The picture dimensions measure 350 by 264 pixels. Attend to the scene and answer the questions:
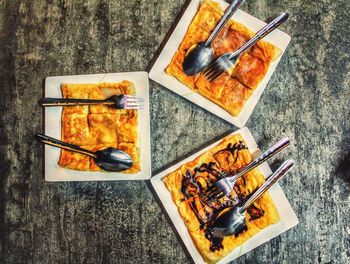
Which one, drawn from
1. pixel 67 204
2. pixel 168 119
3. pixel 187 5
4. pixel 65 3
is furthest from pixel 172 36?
pixel 67 204

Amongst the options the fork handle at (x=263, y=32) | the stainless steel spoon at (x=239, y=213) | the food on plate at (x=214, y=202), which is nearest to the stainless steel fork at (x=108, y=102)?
the food on plate at (x=214, y=202)

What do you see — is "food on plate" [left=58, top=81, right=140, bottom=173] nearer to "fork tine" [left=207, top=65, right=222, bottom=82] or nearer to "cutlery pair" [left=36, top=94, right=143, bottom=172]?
"cutlery pair" [left=36, top=94, right=143, bottom=172]

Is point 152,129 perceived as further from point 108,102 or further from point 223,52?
point 223,52

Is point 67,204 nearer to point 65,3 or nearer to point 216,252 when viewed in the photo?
point 216,252

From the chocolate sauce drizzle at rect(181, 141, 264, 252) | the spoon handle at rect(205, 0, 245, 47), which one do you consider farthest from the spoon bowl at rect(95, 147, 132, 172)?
the spoon handle at rect(205, 0, 245, 47)

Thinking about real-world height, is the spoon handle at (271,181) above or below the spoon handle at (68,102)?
below

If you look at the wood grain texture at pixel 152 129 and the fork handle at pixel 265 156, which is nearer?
the fork handle at pixel 265 156

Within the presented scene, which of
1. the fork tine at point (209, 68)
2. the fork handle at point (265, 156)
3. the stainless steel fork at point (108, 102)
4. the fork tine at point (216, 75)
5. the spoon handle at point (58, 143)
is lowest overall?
the fork handle at point (265, 156)

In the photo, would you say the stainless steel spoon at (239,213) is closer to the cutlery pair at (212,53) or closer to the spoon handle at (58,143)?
the cutlery pair at (212,53)
